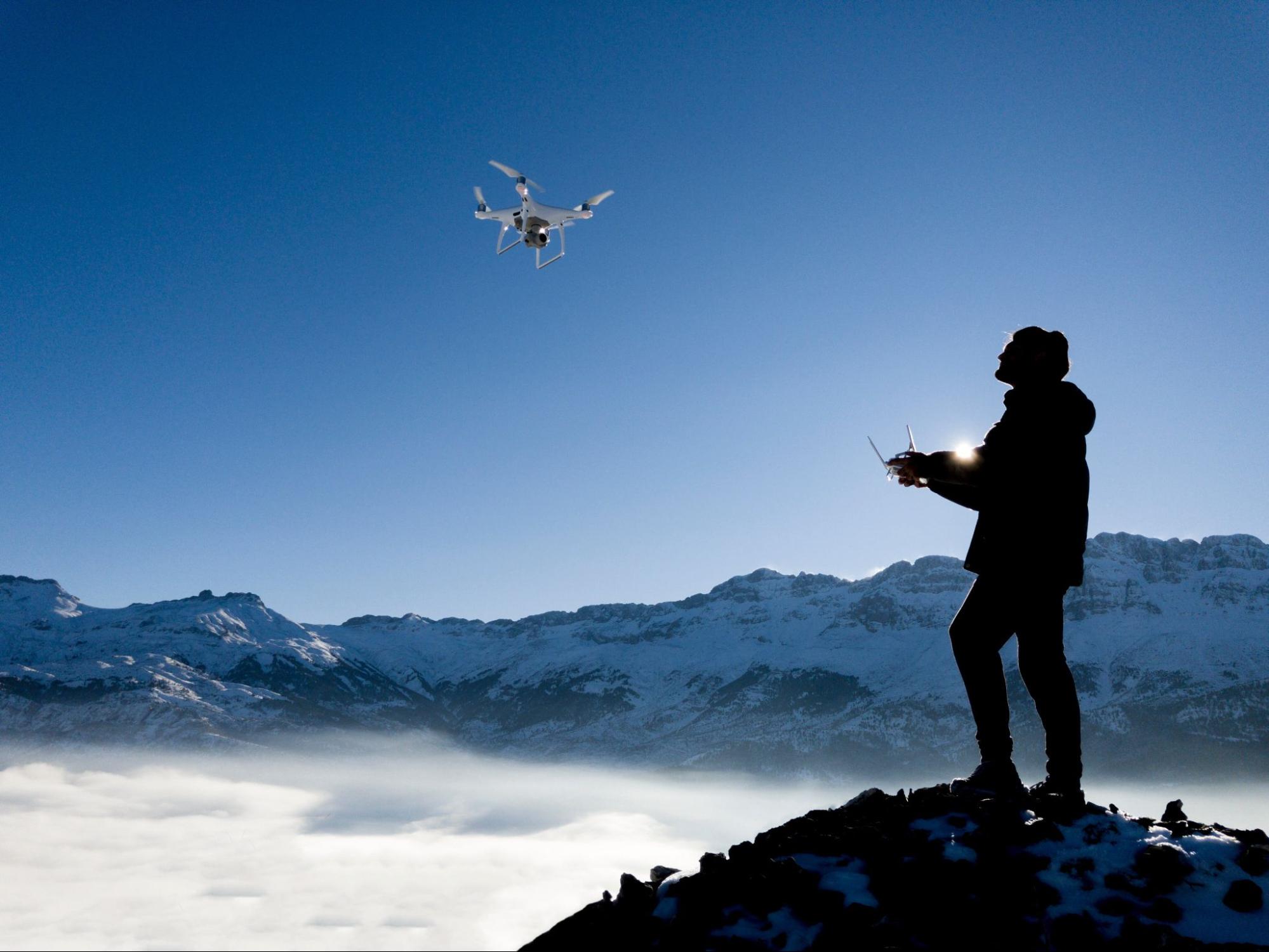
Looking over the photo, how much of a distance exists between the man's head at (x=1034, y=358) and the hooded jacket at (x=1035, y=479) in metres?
0.13

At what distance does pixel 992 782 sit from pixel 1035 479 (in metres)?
3.15

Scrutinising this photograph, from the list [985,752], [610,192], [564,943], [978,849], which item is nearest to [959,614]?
[985,752]

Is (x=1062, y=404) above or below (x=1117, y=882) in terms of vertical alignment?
above

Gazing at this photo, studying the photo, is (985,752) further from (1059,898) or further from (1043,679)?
(1059,898)

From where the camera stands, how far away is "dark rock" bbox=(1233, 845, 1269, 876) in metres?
6.37

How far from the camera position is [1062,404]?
7.76 m

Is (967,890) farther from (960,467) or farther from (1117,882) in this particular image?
(960,467)

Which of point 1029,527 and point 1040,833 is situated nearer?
point 1040,833

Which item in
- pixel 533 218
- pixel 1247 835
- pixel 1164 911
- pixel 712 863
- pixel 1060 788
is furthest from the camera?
pixel 533 218

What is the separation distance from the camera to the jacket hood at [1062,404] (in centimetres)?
773

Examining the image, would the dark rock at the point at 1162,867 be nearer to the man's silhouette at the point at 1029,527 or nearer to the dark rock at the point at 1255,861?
the dark rock at the point at 1255,861

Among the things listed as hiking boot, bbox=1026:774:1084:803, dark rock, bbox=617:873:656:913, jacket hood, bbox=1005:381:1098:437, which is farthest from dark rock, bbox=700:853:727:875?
jacket hood, bbox=1005:381:1098:437

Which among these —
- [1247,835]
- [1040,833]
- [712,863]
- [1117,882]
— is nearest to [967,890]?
[1040,833]

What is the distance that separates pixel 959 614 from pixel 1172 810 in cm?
327
